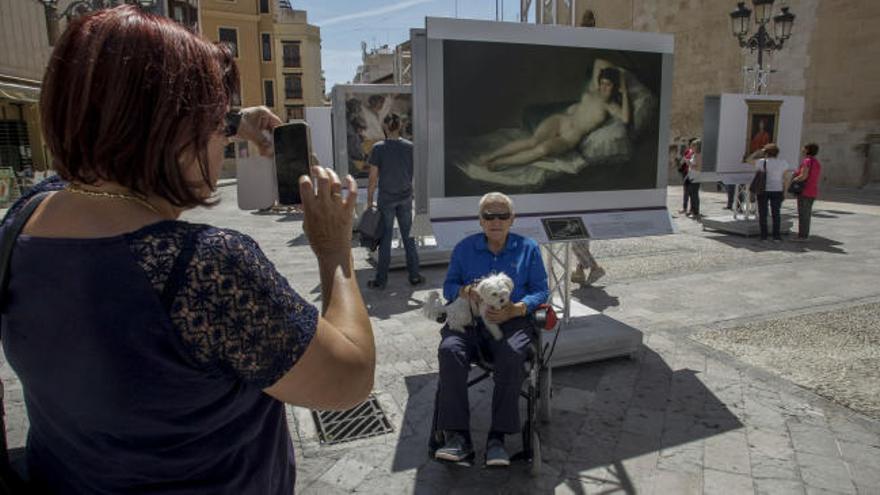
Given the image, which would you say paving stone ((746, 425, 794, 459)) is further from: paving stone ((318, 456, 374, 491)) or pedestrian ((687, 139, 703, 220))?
pedestrian ((687, 139, 703, 220))

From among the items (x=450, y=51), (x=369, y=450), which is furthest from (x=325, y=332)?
(x=450, y=51)

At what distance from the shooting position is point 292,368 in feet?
3.19

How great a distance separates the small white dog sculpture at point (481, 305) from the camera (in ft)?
10.6

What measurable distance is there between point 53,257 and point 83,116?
0.22 metres

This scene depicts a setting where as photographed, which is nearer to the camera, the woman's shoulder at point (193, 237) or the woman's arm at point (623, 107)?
the woman's shoulder at point (193, 237)

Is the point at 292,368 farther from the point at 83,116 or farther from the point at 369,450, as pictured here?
the point at 369,450

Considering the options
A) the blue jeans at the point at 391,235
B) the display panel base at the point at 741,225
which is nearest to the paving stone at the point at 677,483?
the blue jeans at the point at 391,235

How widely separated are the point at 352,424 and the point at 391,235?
3.38m

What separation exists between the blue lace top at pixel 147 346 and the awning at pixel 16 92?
59.1 feet

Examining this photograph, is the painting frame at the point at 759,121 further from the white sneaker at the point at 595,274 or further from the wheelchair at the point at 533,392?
the wheelchair at the point at 533,392

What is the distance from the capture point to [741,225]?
408 inches

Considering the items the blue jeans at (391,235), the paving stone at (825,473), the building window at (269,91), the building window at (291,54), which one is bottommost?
the paving stone at (825,473)

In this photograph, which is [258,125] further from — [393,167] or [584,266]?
[584,266]

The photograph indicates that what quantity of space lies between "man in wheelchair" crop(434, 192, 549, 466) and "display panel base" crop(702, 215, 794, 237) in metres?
8.18
